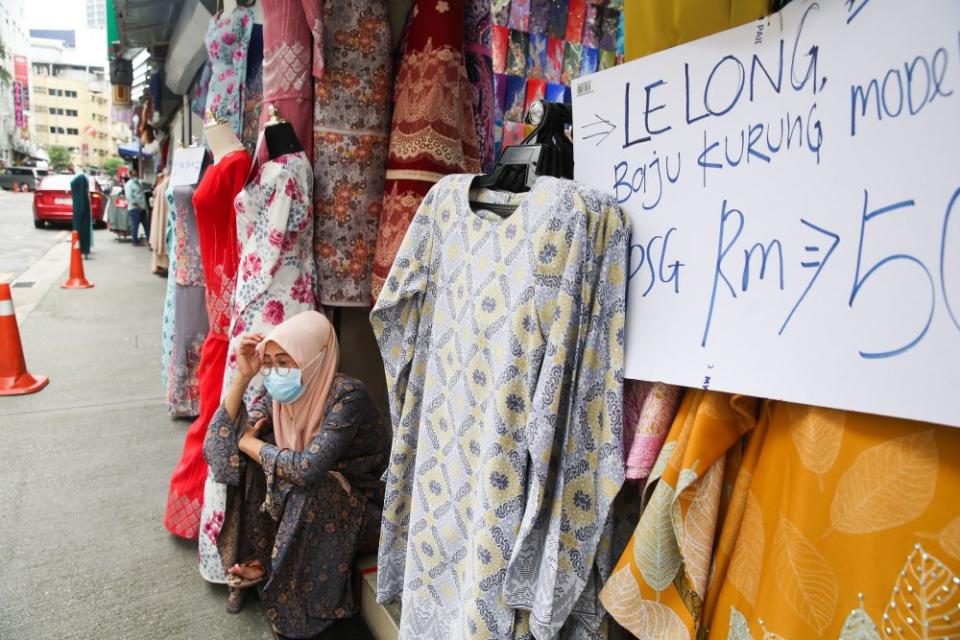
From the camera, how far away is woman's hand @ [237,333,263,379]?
1998 mm

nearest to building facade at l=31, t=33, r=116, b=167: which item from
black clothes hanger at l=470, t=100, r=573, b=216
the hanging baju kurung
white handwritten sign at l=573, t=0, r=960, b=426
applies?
the hanging baju kurung

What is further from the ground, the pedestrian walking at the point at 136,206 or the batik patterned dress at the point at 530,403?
the pedestrian walking at the point at 136,206

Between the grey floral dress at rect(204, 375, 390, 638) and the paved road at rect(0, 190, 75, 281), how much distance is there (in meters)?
8.36

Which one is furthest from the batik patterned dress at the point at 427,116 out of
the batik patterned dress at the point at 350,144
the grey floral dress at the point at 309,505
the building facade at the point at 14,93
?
the building facade at the point at 14,93

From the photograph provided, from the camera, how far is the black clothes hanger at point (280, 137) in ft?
6.23

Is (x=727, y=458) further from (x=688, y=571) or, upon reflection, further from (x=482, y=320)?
(x=482, y=320)

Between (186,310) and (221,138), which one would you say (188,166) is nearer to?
(221,138)

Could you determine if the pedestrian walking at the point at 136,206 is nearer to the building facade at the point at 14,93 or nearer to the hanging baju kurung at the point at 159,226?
the hanging baju kurung at the point at 159,226

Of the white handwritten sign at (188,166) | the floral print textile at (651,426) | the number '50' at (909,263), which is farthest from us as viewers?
the white handwritten sign at (188,166)

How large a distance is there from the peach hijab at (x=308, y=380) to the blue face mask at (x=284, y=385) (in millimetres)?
26

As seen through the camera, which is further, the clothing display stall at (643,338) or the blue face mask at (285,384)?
the blue face mask at (285,384)

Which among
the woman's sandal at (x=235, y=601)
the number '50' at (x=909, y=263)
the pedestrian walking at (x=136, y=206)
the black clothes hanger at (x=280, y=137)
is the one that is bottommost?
the woman's sandal at (x=235, y=601)

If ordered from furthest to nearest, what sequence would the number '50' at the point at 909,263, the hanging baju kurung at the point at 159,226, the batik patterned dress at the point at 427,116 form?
the hanging baju kurung at the point at 159,226 < the batik patterned dress at the point at 427,116 < the number '50' at the point at 909,263

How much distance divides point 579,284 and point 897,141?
470 mm
